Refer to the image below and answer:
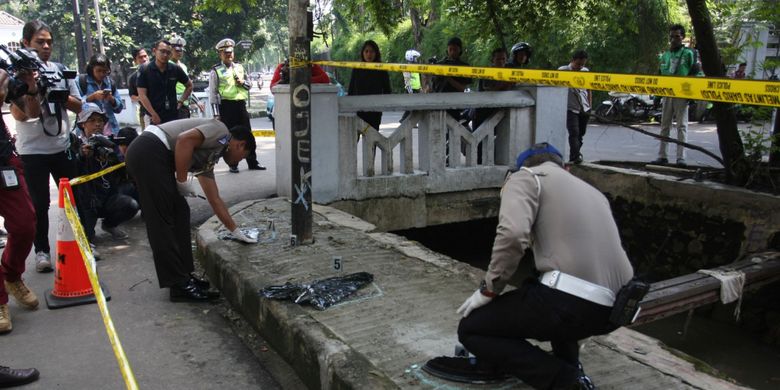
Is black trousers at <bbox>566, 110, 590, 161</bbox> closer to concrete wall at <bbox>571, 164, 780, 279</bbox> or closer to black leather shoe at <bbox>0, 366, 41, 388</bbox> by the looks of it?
concrete wall at <bbox>571, 164, 780, 279</bbox>

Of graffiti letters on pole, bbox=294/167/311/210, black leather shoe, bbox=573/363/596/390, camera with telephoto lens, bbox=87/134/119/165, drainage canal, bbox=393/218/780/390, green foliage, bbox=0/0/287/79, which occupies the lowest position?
drainage canal, bbox=393/218/780/390

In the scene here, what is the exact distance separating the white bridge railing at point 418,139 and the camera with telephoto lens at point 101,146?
5.35 ft

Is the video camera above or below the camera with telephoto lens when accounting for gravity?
above

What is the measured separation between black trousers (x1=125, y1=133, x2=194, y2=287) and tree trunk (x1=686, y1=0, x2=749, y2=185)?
5.48 meters

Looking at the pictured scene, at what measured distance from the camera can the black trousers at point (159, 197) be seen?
4.48 meters

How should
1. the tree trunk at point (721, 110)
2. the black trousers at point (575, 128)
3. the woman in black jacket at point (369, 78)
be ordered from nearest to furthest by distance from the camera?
the tree trunk at point (721, 110) → the woman in black jacket at point (369, 78) → the black trousers at point (575, 128)

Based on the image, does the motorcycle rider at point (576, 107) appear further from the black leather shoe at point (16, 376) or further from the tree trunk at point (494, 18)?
the black leather shoe at point (16, 376)

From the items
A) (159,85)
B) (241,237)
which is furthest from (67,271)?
(159,85)

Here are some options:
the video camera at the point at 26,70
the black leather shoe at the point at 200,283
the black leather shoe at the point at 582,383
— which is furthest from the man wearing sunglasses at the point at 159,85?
the black leather shoe at the point at 582,383

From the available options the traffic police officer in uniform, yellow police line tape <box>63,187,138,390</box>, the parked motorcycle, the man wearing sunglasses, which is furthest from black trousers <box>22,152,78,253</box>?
the parked motorcycle

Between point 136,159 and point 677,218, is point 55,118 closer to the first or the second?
point 136,159

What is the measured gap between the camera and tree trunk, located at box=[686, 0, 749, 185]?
21.4 feet

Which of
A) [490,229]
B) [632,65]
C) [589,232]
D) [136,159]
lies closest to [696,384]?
[589,232]

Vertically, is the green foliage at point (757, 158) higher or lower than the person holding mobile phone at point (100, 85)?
lower
